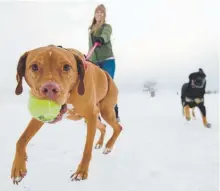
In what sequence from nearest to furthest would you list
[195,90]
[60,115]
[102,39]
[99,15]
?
[60,115] < [102,39] < [99,15] < [195,90]

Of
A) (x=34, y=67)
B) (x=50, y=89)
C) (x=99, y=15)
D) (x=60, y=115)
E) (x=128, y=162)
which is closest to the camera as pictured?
(x=50, y=89)

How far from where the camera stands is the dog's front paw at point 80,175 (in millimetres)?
3107

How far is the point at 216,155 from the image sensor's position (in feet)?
13.4

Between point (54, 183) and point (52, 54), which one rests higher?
point (52, 54)

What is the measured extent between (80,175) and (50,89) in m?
0.98

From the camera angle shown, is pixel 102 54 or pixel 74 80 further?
pixel 102 54

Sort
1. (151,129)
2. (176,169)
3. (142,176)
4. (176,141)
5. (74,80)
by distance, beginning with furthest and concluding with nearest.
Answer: (151,129), (176,141), (176,169), (142,176), (74,80)

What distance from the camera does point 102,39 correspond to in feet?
16.3

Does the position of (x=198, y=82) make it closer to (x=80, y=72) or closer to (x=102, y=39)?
(x=102, y=39)

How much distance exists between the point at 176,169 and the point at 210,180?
42 centimetres

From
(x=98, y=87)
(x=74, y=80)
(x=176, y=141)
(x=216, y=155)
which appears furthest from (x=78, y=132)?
(x=74, y=80)

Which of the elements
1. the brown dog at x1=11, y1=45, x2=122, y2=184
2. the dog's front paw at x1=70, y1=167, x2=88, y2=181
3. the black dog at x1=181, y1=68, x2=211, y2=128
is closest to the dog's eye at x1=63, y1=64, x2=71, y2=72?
the brown dog at x1=11, y1=45, x2=122, y2=184

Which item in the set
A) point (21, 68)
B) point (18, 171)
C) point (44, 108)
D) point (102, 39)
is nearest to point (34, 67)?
point (21, 68)

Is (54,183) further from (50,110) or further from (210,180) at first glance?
(210,180)
